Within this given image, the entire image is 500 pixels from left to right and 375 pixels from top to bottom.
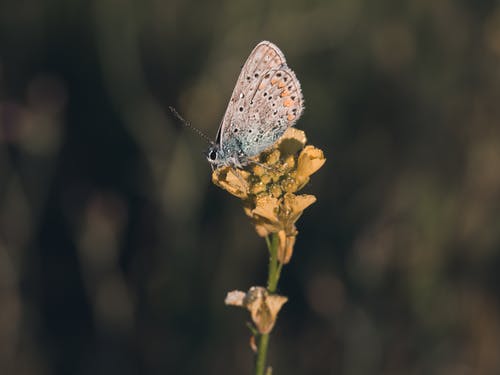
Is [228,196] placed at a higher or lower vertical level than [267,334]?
higher

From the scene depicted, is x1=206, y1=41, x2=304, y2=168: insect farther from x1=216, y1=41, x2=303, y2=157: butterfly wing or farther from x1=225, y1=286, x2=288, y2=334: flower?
x1=225, y1=286, x2=288, y2=334: flower

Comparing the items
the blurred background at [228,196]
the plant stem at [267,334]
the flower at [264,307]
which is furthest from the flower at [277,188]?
the blurred background at [228,196]

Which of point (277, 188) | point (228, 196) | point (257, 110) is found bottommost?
point (277, 188)

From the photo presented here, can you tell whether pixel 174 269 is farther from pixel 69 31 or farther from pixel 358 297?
pixel 69 31

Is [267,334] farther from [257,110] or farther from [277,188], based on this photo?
[257,110]

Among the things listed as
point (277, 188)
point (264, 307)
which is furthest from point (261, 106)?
point (264, 307)

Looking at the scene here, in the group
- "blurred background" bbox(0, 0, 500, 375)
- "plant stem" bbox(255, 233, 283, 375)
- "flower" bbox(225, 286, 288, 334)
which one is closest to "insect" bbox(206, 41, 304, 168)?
"plant stem" bbox(255, 233, 283, 375)
